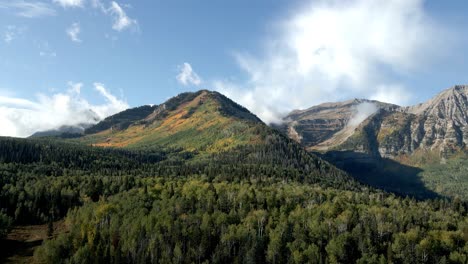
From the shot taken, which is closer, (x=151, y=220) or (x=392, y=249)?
(x=392, y=249)

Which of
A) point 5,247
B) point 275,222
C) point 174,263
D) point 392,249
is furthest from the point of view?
point 275,222

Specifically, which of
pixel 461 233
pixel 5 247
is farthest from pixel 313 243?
pixel 5 247

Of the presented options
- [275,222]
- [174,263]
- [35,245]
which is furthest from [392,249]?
[35,245]

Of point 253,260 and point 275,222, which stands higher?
point 275,222

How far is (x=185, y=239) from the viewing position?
611ft

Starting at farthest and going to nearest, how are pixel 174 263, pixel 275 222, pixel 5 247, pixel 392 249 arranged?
pixel 275 222, pixel 5 247, pixel 392 249, pixel 174 263

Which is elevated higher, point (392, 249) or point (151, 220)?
point (151, 220)

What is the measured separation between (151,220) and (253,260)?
52077 mm

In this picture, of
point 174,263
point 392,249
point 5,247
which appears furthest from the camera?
point 5,247

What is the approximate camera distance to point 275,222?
655 feet

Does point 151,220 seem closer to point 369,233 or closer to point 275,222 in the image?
point 275,222

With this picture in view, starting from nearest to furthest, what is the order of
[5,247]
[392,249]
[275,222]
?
[392,249] → [5,247] → [275,222]

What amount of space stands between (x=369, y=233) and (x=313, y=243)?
1113 inches

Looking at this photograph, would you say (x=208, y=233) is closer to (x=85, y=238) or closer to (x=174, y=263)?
(x=174, y=263)
